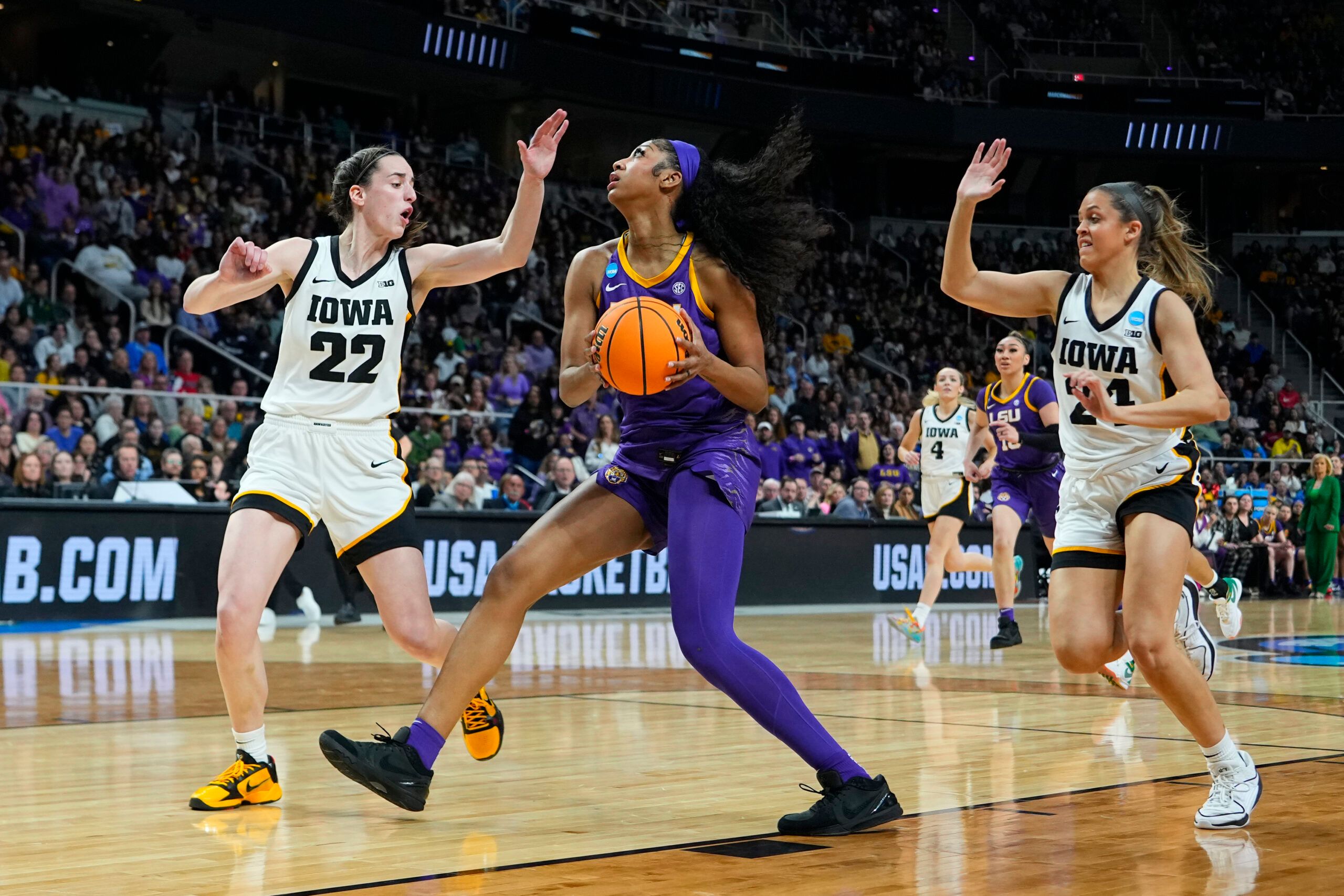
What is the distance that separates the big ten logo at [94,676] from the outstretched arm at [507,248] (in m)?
3.07

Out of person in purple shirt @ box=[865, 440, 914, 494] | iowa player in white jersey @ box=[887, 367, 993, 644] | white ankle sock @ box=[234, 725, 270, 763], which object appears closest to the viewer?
white ankle sock @ box=[234, 725, 270, 763]

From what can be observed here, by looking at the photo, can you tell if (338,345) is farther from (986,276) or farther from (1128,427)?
(1128,427)

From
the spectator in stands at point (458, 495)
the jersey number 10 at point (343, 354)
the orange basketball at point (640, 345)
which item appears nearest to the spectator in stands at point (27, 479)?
the spectator in stands at point (458, 495)

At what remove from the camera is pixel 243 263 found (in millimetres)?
4949

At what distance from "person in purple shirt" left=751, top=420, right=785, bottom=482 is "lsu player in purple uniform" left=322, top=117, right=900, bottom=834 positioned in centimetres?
1385

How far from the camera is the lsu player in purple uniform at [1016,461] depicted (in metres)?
10.9

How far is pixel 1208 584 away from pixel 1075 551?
5288mm

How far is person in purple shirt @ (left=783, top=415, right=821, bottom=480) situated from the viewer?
20.3 meters

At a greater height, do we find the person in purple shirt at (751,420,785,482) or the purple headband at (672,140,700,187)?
the purple headband at (672,140,700,187)

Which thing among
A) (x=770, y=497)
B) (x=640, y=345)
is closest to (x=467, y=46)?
(x=770, y=497)

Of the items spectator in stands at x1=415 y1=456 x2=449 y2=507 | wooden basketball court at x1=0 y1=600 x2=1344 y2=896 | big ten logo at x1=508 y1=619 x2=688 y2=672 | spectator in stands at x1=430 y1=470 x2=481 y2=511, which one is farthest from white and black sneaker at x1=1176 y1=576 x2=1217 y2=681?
spectator in stands at x1=415 y1=456 x2=449 y2=507

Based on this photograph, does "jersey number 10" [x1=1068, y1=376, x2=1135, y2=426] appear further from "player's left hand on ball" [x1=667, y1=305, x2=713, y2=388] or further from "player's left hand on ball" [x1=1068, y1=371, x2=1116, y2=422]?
"player's left hand on ball" [x1=667, y1=305, x2=713, y2=388]

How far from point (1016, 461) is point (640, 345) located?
7.23 meters

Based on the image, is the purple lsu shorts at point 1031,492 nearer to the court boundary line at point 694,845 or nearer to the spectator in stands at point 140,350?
the court boundary line at point 694,845
